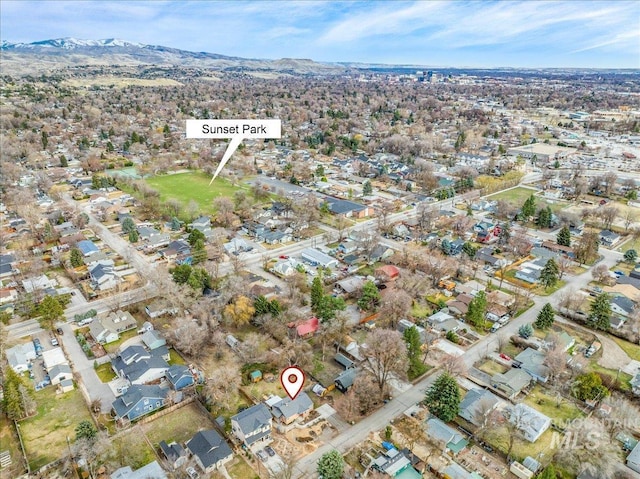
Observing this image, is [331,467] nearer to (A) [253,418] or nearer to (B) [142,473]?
(A) [253,418]

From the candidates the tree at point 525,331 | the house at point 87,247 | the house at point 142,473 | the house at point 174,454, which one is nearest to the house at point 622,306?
the tree at point 525,331

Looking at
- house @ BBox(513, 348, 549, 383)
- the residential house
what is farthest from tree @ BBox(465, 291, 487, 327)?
the residential house

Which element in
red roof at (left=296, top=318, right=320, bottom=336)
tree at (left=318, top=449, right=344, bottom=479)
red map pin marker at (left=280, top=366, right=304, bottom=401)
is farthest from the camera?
red roof at (left=296, top=318, right=320, bottom=336)

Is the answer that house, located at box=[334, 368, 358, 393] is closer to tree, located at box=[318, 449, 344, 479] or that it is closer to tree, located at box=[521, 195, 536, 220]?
tree, located at box=[318, 449, 344, 479]

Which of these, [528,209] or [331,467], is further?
[528,209]

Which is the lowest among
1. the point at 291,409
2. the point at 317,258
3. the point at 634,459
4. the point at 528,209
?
the point at 634,459

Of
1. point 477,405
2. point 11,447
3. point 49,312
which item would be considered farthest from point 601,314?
point 49,312
